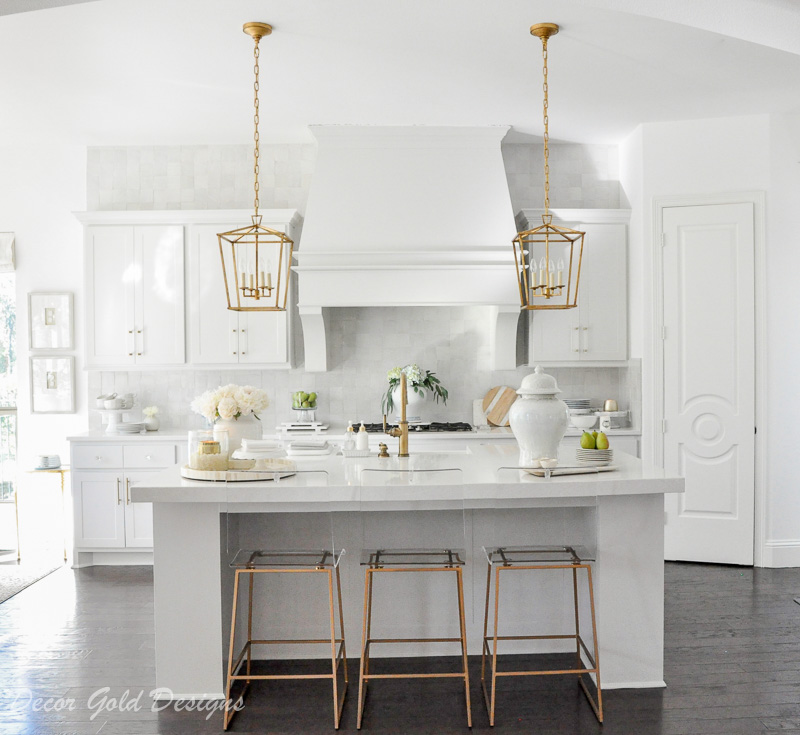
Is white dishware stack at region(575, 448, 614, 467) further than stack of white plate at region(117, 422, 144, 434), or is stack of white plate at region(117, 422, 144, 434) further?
stack of white plate at region(117, 422, 144, 434)

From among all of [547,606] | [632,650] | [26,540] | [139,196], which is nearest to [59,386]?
[26,540]

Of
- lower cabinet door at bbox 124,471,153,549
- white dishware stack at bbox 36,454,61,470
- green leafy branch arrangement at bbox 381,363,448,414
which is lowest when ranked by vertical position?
lower cabinet door at bbox 124,471,153,549

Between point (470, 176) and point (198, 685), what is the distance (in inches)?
146

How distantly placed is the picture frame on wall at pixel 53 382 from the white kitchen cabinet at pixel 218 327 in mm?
1157

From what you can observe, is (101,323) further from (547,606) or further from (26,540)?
(547,606)

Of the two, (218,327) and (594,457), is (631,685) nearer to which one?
(594,457)

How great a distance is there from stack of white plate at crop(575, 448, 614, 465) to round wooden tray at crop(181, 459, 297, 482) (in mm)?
1277

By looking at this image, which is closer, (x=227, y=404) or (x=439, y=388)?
(x=227, y=404)

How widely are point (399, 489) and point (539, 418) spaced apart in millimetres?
699

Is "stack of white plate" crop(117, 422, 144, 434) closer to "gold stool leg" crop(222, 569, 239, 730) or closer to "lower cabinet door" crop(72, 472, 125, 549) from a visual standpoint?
"lower cabinet door" crop(72, 472, 125, 549)

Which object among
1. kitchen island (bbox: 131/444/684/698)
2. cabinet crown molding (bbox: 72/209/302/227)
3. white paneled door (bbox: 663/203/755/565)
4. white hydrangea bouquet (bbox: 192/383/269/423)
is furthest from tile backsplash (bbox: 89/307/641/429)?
white hydrangea bouquet (bbox: 192/383/269/423)

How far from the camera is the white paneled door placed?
5035mm

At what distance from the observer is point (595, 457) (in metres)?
3.30

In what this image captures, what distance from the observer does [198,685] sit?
311 cm
